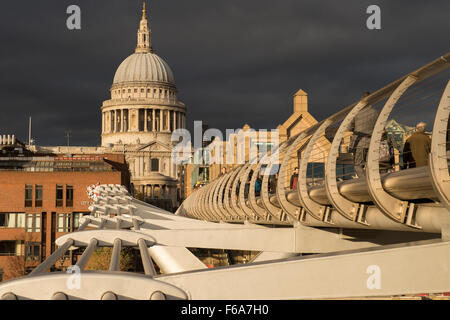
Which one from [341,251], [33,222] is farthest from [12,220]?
[341,251]

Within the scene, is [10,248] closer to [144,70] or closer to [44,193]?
[44,193]

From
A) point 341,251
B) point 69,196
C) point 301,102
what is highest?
point 301,102

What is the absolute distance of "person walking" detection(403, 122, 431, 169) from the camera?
7.41m

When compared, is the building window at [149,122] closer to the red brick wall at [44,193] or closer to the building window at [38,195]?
the red brick wall at [44,193]

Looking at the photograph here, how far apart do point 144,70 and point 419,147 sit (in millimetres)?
156939

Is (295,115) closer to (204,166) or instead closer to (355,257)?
(355,257)

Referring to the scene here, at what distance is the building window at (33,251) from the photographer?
5531 cm

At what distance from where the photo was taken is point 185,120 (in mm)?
165625

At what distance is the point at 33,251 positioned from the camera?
5578 cm

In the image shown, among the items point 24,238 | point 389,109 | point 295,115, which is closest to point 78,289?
point 389,109

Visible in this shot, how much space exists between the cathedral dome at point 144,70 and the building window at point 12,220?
10551 centimetres

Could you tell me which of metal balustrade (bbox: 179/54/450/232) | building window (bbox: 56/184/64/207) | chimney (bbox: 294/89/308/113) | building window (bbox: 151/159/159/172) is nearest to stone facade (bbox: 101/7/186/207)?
building window (bbox: 151/159/159/172)

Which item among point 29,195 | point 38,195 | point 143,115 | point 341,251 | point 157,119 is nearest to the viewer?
point 341,251
